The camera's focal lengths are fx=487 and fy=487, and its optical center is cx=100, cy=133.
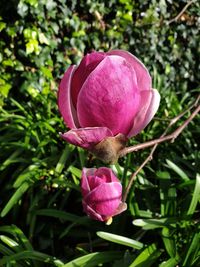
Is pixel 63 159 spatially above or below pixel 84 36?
below

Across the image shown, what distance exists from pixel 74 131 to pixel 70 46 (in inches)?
112

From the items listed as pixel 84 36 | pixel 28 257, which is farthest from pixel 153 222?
pixel 84 36

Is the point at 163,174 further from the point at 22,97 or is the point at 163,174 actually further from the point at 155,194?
the point at 22,97

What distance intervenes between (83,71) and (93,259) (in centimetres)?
130

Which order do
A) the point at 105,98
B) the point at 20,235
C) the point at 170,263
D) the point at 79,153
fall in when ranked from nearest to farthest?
the point at 105,98 < the point at 170,263 < the point at 20,235 < the point at 79,153

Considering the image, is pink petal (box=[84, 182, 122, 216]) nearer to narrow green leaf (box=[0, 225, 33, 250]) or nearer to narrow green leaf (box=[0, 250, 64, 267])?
narrow green leaf (box=[0, 250, 64, 267])

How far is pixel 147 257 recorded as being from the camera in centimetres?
170

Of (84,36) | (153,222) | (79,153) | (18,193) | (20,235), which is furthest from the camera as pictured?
(84,36)

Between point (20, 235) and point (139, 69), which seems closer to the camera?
point (139, 69)

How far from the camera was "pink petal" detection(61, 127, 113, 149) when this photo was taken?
502 millimetres

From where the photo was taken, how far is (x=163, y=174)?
2.00 meters

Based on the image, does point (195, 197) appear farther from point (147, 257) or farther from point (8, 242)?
point (8, 242)

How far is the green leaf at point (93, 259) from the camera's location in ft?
5.54

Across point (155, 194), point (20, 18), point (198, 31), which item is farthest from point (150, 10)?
point (155, 194)
